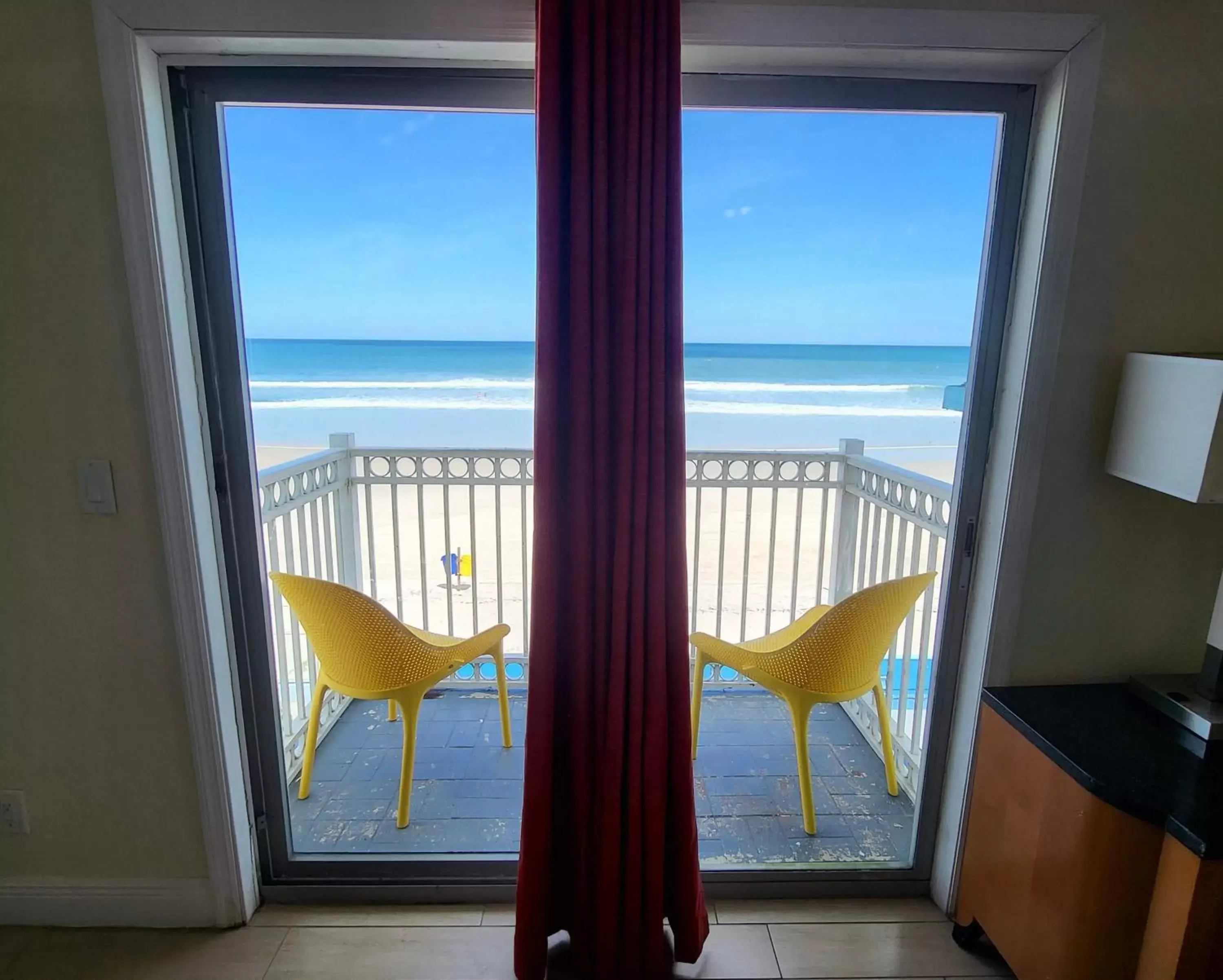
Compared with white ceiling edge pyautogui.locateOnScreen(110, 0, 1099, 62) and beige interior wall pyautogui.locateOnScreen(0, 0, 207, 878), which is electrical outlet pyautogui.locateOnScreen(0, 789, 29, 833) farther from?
white ceiling edge pyautogui.locateOnScreen(110, 0, 1099, 62)

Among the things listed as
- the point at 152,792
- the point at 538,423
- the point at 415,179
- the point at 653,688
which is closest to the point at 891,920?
the point at 653,688

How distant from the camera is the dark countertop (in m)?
1.04

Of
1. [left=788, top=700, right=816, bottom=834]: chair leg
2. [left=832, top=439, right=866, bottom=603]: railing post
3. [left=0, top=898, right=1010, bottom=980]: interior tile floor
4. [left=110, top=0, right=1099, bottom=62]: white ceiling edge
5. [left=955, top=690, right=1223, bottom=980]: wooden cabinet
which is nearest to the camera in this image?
[left=955, top=690, right=1223, bottom=980]: wooden cabinet

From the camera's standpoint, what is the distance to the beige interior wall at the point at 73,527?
119 centimetres

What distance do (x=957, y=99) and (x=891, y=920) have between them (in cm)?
200

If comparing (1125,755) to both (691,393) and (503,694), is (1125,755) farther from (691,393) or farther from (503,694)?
(691,393)

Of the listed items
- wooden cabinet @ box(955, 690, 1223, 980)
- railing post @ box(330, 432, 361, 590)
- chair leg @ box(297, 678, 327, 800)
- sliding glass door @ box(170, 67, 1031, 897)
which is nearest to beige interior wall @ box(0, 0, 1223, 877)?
sliding glass door @ box(170, 67, 1031, 897)

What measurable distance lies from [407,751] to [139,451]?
3.53 ft

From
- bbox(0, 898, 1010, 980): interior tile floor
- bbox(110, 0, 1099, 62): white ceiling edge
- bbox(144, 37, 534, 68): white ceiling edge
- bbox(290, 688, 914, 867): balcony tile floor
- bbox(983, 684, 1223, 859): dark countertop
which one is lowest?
bbox(0, 898, 1010, 980): interior tile floor

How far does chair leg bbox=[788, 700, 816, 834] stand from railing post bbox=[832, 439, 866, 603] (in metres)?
0.95

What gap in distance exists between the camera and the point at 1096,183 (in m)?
1.25

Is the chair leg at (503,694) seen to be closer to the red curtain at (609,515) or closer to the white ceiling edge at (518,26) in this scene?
the red curtain at (609,515)

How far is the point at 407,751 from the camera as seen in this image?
181 cm

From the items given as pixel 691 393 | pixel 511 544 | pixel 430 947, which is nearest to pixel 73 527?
pixel 430 947
